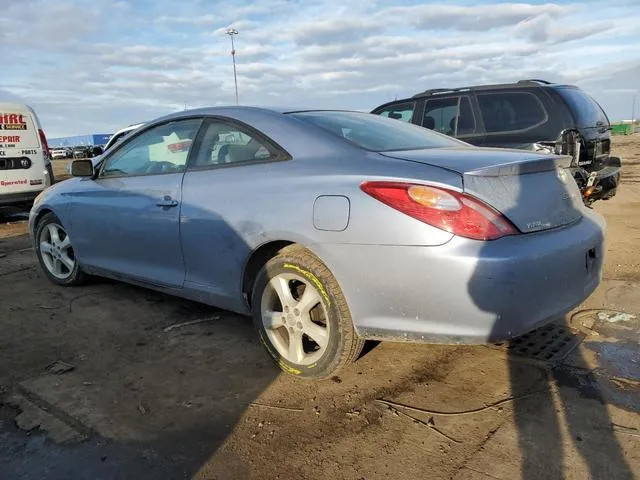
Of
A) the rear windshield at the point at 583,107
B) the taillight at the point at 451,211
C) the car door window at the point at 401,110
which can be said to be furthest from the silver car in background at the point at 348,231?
the car door window at the point at 401,110

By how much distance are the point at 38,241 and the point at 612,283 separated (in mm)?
5172

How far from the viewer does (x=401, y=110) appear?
299 inches

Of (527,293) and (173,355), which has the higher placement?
(527,293)

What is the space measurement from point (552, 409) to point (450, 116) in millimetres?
5041

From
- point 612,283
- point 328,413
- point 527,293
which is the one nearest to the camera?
point 527,293

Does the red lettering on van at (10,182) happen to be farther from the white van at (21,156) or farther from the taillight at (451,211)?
the taillight at (451,211)

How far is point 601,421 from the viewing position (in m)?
2.52

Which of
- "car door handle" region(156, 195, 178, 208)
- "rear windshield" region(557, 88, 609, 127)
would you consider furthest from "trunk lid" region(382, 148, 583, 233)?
"rear windshield" region(557, 88, 609, 127)

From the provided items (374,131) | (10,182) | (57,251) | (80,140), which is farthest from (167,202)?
(80,140)

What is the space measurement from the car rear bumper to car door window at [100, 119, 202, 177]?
149 centimetres

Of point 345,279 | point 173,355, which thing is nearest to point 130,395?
point 173,355

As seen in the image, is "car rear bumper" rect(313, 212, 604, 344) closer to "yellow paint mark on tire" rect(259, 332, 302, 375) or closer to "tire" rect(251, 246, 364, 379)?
"tire" rect(251, 246, 364, 379)

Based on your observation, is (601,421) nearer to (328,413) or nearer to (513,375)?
(513,375)

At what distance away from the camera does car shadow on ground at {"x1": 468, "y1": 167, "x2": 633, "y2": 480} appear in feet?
7.33
